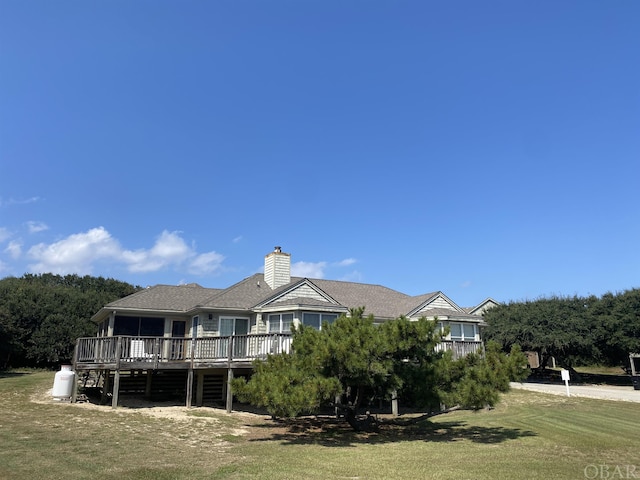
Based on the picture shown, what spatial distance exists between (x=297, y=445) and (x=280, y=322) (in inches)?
354

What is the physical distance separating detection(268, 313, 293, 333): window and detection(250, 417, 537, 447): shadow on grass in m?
5.01

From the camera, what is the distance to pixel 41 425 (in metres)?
12.9

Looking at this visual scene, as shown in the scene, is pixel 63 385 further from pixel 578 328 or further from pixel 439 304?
pixel 578 328

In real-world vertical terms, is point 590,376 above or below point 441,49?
below

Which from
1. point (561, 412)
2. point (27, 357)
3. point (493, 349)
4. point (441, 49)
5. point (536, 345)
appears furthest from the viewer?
point (27, 357)

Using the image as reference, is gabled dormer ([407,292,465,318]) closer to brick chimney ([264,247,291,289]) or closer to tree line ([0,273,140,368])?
brick chimney ([264,247,291,289])

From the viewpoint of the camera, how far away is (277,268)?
2370 centimetres

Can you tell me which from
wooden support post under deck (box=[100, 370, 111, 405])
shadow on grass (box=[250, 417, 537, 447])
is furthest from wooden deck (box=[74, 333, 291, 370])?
shadow on grass (box=[250, 417, 537, 447])

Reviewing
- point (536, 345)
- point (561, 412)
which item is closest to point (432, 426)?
point (561, 412)

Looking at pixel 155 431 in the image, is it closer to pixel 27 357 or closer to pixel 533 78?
pixel 533 78

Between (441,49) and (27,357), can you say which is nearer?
(441,49)

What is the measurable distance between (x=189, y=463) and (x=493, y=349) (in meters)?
8.19

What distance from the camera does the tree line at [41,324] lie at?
34.3 metres

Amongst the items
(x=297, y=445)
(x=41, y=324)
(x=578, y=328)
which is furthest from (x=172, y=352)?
(x=578, y=328)
